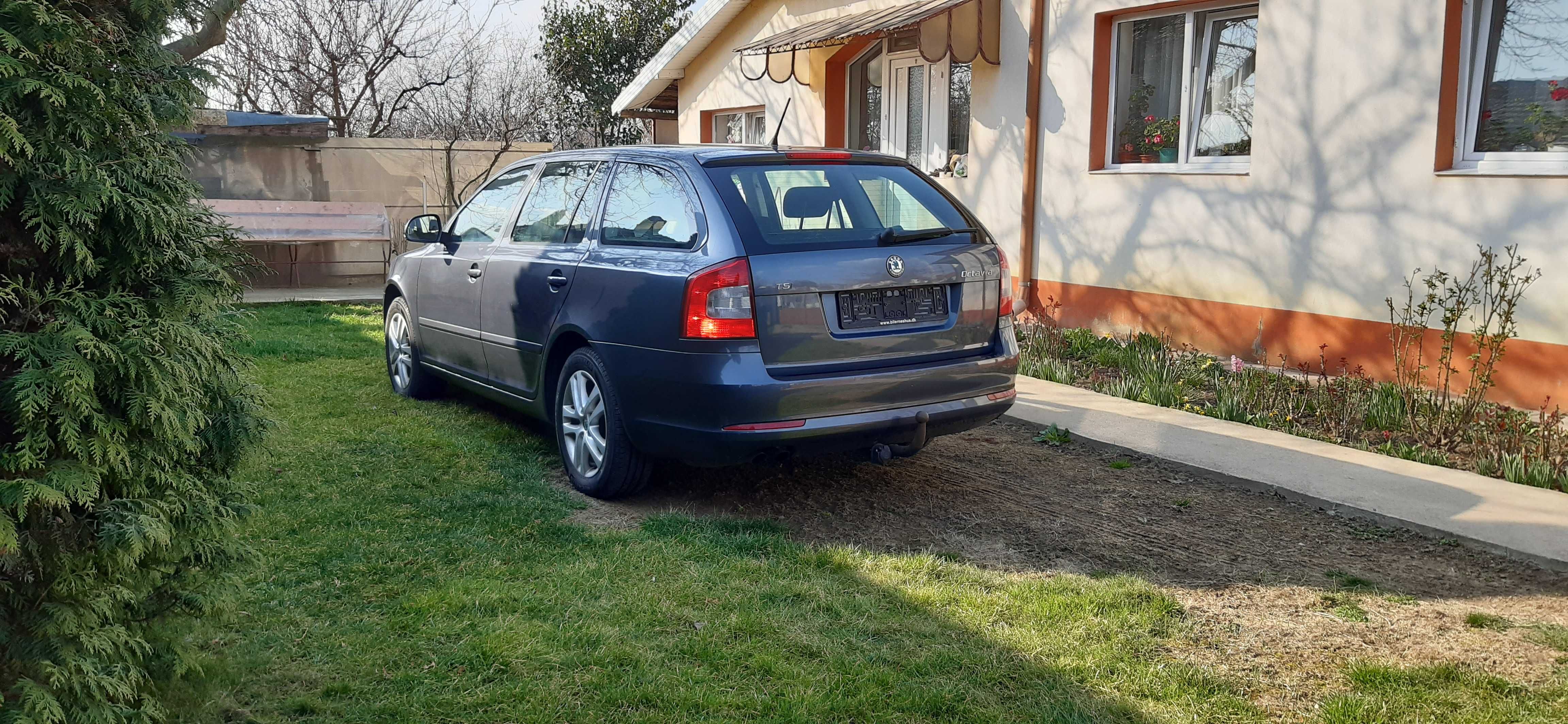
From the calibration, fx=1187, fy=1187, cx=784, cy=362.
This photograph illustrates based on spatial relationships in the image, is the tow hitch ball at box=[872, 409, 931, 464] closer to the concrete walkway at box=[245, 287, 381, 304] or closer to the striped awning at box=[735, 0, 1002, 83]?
Answer: the striped awning at box=[735, 0, 1002, 83]

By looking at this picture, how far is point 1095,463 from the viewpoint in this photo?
6395 millimetres

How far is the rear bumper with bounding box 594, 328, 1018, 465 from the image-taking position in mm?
4891

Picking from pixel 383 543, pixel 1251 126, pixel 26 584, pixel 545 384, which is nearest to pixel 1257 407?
pixel 1251 126

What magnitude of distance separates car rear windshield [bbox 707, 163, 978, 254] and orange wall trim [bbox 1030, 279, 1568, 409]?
3963 millimetres

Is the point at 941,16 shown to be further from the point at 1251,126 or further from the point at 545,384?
the point at 545,384

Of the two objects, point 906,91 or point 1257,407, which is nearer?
point 1257,407

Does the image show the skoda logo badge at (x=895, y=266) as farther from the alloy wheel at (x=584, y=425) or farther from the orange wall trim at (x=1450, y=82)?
the orange wall trim at (x=1450, y=82)

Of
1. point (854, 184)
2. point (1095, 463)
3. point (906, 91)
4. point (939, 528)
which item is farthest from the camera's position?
point (906, 91)

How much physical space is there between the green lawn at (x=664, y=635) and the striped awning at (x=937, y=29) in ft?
24.4

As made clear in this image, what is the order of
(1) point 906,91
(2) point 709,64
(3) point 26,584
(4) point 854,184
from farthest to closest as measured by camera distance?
1. (2) point 709,64
2. (1) point 906,91
3. (4) point 854,184
4. (3) point 26,584

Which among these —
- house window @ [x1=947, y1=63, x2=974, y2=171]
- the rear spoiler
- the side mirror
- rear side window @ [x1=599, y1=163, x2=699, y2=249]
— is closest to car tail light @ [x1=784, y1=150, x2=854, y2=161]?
the rear spoiler

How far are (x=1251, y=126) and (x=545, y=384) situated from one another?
609 cm

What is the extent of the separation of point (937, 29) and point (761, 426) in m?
7.95

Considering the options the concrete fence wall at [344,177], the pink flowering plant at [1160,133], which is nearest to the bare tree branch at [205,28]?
the pink flowering plant at [1160,133]
